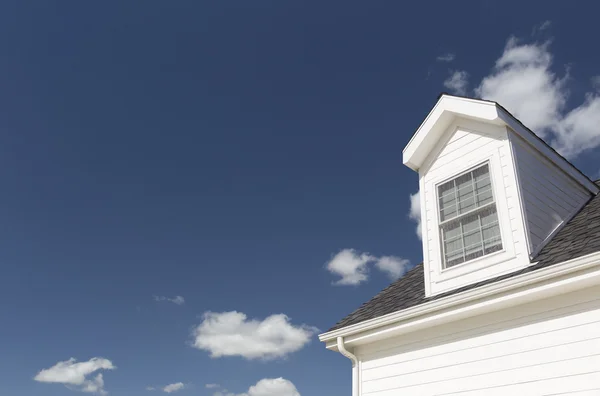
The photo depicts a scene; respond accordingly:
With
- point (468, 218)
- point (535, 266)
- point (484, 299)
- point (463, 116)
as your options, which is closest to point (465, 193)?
point (468, 218)

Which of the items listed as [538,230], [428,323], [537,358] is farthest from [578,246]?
[428,323]

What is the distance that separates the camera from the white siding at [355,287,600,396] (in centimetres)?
529

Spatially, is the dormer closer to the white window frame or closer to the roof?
the white window frame

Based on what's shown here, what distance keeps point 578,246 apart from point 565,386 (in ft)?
5.60

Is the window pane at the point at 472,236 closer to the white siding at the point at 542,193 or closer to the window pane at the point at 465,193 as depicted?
the window pane at the point at 465,193

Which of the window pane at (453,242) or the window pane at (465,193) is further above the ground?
the window pane at (465,193)

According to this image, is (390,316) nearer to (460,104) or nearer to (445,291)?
(445,291)

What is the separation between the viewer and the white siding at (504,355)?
5293 mm

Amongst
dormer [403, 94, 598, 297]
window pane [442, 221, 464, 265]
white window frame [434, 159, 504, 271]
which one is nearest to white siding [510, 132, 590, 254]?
dormer [403, 94, 598, 297]

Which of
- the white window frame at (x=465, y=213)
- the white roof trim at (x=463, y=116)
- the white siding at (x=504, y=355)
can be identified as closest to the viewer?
the white siding at (x=504, y=355)

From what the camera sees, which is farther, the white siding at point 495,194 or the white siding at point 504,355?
the white siding at point 495,194

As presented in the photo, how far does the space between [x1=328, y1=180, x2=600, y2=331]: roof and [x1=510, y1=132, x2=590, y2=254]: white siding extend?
15 centimetres

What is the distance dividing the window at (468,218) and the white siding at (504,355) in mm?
1149

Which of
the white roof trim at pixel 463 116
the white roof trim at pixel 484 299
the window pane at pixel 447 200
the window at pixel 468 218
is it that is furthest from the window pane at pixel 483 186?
the white roof trim at pixel 484 299
